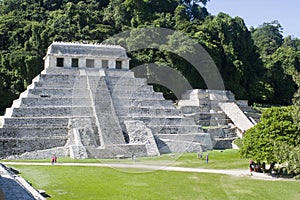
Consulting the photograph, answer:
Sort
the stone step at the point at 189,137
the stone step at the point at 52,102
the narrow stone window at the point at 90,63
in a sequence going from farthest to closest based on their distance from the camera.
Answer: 1. the narrow stone window at the point at 90,63
2. the stone step at the point at 189,137
3. the stone step at the point at 52,102

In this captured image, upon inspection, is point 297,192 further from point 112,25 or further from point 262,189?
point 112,25

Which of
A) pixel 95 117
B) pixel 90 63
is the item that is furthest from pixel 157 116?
pixel 90 63

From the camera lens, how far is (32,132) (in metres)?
28.8

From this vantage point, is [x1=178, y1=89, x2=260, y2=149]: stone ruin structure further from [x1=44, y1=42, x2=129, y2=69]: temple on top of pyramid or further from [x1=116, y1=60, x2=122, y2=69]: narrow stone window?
[x1=44, y1=42, x2=129, y2=69]: temple on top of pyramid

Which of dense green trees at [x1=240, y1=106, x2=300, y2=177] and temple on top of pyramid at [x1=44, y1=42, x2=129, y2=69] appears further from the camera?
temple on top of pyramid at [x1=44, y1=42, x2=129, y2=69]

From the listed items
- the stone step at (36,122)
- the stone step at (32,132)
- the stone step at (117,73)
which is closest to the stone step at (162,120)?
the stone step at (36,122)

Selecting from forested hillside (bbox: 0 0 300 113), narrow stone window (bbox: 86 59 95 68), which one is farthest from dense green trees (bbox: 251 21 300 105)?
narrow stone window (bbox: 86 59 95 68)

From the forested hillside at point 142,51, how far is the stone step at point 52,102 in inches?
599

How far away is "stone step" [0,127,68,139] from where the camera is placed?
28109 mm

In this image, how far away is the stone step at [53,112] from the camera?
2994 cm

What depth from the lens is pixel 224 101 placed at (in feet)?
147

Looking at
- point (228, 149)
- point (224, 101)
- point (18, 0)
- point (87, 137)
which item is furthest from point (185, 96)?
point (18, 0)

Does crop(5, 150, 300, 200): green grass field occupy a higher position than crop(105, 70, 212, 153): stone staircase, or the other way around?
crop(105, 70, 212, 153): stone staircase

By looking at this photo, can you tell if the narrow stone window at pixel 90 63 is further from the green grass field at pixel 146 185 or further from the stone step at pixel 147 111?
the green grass field at pixel 146 185
